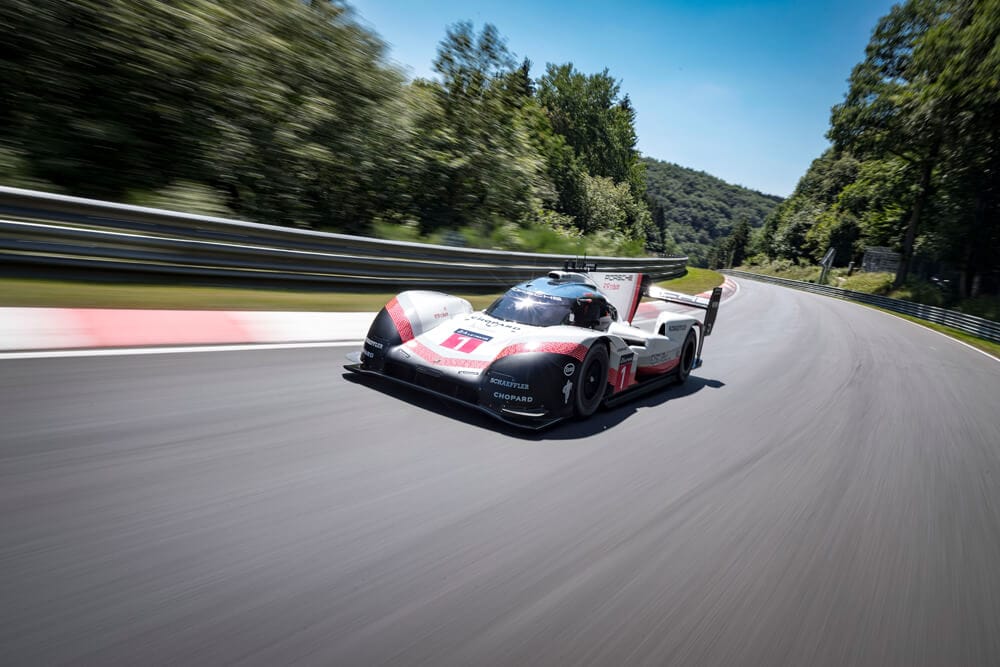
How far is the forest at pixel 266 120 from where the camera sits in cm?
820

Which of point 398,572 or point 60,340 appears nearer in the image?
point 398,572

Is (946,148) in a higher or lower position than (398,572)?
higher

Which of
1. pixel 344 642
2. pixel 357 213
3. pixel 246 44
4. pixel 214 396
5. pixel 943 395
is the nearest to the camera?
pixel 344 642

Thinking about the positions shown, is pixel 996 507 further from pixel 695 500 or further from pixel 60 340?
pixel 60 340

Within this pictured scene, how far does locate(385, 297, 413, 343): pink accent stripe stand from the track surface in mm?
484

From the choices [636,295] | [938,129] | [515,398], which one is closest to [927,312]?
[938,129]

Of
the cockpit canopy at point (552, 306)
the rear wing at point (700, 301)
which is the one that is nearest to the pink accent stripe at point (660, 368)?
the cockpit canopy at point (552, 306)

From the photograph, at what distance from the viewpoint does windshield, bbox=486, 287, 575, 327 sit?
5.28 m

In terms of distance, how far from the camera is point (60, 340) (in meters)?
4.81

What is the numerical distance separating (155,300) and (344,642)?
18.9 ft

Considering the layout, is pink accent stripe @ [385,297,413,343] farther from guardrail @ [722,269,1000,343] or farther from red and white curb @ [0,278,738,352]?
guardrail @ [722,269,1000,343]

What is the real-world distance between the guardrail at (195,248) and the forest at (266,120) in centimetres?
114

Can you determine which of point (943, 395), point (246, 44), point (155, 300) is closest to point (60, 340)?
point (155, 300)

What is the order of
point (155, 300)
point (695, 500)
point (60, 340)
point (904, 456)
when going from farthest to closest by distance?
point (155, 300) < point (904, 456) < point (60, 340) < point (695, 500)
